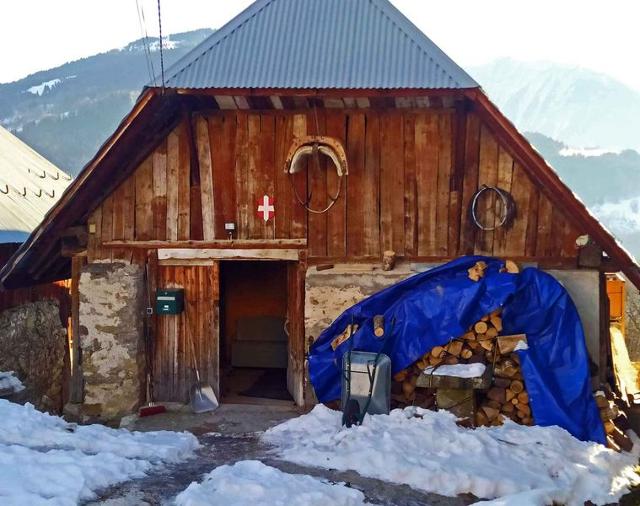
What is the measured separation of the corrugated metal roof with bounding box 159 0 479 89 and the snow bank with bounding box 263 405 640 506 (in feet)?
13.7

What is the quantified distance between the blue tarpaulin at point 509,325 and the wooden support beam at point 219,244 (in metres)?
1.36

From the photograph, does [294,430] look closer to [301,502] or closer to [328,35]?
[301,502]

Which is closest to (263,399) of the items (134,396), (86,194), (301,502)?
(134,396)

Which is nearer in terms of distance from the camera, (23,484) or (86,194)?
(23,484)

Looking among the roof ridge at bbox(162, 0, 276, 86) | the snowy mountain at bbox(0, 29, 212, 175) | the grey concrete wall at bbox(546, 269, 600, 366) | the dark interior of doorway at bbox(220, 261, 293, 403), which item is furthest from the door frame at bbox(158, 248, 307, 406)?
the snowy mountain at bbox(0, 29, 212, 175)

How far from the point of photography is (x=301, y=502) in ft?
18.5

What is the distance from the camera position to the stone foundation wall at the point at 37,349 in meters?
16.4

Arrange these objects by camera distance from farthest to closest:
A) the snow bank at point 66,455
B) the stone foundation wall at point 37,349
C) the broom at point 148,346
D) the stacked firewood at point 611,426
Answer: the stone foundation wall at point 37,349
the broom at point 148,346
the stacked firewood at point 611,426
the snow bank at point 66,455

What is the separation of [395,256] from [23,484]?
5372 mm

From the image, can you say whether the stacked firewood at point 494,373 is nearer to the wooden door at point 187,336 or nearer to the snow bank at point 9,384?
the wooden door at point 187,336

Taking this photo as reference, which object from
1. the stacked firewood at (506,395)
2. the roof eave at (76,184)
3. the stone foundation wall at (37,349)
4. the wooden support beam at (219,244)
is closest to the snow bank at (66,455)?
the roof eave at (76,184)

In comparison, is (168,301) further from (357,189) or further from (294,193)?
(357,189)

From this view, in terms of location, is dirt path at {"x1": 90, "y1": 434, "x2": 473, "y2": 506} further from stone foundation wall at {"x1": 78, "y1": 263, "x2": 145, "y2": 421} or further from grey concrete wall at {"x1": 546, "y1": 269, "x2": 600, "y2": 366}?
grey concrete wall at {"x1": 546, "y1": 269, "x2": 600, "y2": 366}

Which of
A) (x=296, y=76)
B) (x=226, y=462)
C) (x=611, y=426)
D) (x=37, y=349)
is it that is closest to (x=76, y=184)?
(x=296, y=76)
